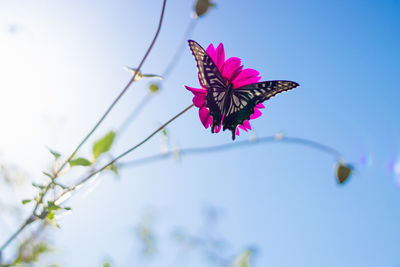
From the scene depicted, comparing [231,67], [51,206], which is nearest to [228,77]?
[231,67]

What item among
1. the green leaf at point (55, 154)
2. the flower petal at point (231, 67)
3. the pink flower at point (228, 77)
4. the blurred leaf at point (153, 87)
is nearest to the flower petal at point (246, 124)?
the pink flower at point (228, 77)

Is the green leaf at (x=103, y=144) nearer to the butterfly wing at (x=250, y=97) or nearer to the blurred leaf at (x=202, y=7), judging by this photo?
the butterfly wing at (x=250, y=97)

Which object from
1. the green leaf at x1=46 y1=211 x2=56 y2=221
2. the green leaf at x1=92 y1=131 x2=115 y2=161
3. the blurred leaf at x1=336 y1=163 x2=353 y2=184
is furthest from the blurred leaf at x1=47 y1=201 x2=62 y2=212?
the blurred leaf at x1=336 y1=163 x2=353 y2=184

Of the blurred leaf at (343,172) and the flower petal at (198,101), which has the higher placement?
the flower petal at (198,101)

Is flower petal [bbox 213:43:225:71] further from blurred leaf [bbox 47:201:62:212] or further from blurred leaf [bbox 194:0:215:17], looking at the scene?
blurred leaf [bbox 47:201:62:212]

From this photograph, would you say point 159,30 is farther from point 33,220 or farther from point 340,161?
point 340,161

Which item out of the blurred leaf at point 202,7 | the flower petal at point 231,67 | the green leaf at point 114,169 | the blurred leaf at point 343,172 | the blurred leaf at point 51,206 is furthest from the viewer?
the blurred leaf at point 343,172

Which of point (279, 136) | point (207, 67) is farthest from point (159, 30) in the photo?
point (279, 136)
